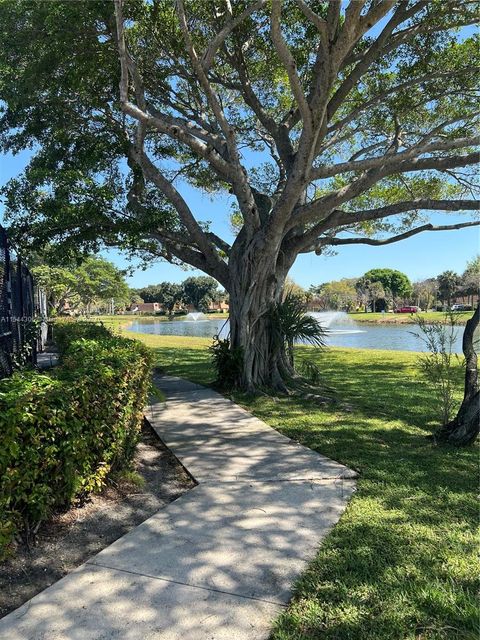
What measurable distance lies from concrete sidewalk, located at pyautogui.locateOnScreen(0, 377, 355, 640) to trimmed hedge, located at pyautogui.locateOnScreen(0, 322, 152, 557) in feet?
1.72

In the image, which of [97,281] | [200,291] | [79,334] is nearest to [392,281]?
[200,291]

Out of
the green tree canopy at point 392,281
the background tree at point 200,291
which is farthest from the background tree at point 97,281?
the green tree canopy at point 392,281

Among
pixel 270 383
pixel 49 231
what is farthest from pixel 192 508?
pixel 49 231

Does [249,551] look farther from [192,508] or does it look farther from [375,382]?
[375,382]

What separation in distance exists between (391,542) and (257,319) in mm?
5971

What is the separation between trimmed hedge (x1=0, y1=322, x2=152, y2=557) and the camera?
2834mm

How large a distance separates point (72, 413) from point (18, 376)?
0.54 meters

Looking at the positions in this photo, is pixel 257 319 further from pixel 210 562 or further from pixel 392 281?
pixel 392 281

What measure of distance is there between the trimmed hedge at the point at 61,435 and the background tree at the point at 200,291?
83992 millimetres

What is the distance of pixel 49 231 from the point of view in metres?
8.36

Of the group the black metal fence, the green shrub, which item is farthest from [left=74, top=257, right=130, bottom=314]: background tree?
the black metal fence

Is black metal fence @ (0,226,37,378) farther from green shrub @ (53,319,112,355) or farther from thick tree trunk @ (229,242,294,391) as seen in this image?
thick tree trunk @ (229,242,294,391)

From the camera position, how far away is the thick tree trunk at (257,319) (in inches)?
345

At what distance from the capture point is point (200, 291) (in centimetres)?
8994
